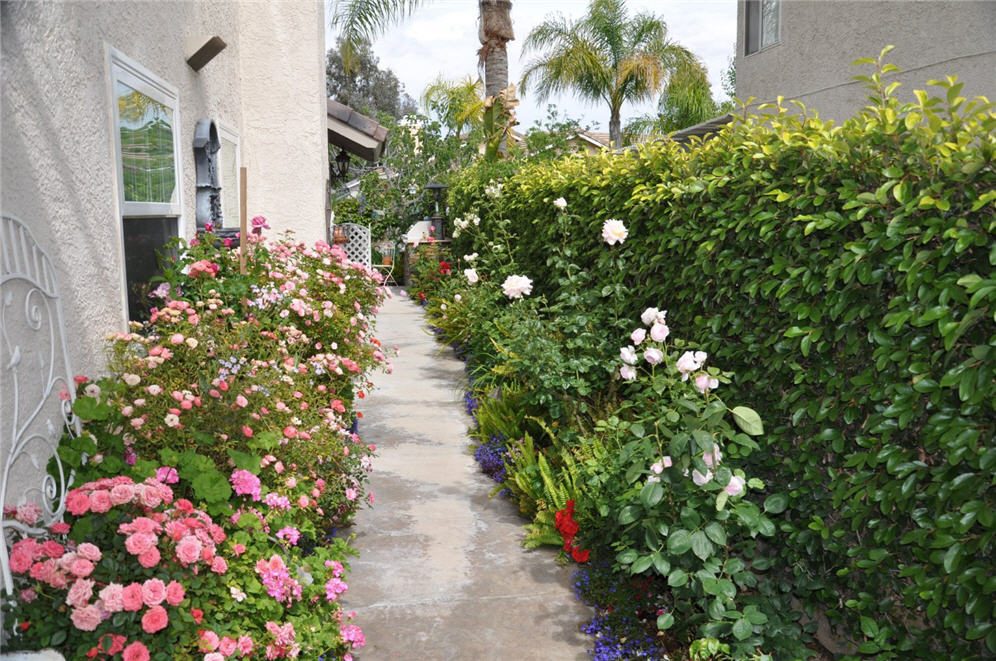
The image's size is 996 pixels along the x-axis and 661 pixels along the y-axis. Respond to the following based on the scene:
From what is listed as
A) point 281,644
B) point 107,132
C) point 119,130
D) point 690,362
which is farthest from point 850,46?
point 281,644

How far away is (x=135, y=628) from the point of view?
7.58 feet

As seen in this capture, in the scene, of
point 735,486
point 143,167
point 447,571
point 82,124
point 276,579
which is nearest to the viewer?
point 276,579

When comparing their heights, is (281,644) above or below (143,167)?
below

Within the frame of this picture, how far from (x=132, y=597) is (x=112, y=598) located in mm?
56

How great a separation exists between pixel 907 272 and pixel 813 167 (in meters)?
0.75

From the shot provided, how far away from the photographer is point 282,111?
28.2 feet

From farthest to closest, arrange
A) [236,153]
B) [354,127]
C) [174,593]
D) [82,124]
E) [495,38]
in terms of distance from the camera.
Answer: [354,127], [495,38], [236,153], [82,124], [174,593]

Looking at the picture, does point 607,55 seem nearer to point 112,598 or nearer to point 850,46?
point 850,46

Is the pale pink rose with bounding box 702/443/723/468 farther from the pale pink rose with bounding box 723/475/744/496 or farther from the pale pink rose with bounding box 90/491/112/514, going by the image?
the pale pink rose with bounding box 90/491/112/514

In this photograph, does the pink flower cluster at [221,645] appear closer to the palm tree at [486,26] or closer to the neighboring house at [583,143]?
the neighboring house at [583,143]

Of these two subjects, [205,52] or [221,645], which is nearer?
[221,645]

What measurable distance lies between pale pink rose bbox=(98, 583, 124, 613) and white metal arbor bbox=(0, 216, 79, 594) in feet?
0.91

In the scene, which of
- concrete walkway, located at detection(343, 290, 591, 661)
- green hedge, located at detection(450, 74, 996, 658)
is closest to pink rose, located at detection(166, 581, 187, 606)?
concrete walkway, located at detection(343, 290, 591, 661)

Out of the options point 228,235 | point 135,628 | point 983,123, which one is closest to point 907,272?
point 983,123
